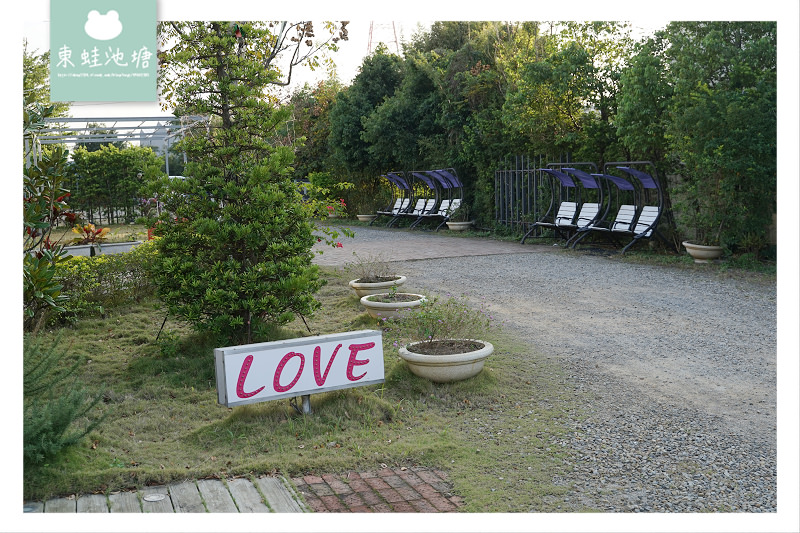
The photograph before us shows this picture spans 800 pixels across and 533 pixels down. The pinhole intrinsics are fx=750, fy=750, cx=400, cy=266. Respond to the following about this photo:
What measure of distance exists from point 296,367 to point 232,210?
5.81ft

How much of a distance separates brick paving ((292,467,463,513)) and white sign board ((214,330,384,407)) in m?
0.72

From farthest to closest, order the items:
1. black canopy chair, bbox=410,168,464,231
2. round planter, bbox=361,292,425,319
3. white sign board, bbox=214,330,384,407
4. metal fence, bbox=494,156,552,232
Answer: black canopy chair, bbox=410,168,464,231 < metal fence, bbox=494,156,552,232 < round planter, bbox=361,292,425,319 < white sign board, bbox=214,330,384,407

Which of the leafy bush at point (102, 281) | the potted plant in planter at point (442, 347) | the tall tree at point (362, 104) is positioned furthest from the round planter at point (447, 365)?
the tall tree at point (362, 104)

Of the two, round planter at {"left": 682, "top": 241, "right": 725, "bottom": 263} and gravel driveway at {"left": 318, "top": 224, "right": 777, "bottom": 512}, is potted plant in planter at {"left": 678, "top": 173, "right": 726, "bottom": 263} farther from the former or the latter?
gravel driveway at {"left": 318, "top": 224, "right": 777, "bottom": 512}

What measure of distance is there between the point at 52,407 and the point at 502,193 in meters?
12.7

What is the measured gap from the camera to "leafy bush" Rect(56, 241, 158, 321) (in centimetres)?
722

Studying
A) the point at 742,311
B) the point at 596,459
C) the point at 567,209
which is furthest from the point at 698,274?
the point at 596,459

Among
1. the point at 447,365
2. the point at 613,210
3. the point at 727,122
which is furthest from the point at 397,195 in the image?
the point at 447,365

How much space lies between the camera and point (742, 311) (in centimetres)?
743

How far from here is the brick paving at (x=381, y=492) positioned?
325cm

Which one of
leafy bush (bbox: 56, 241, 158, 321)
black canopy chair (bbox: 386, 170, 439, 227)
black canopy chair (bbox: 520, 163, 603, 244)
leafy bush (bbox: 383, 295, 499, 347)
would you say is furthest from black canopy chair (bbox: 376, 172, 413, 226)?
leafy bush (bbox: 383, 295, 499, 347)

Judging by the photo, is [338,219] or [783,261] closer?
[783,261]
